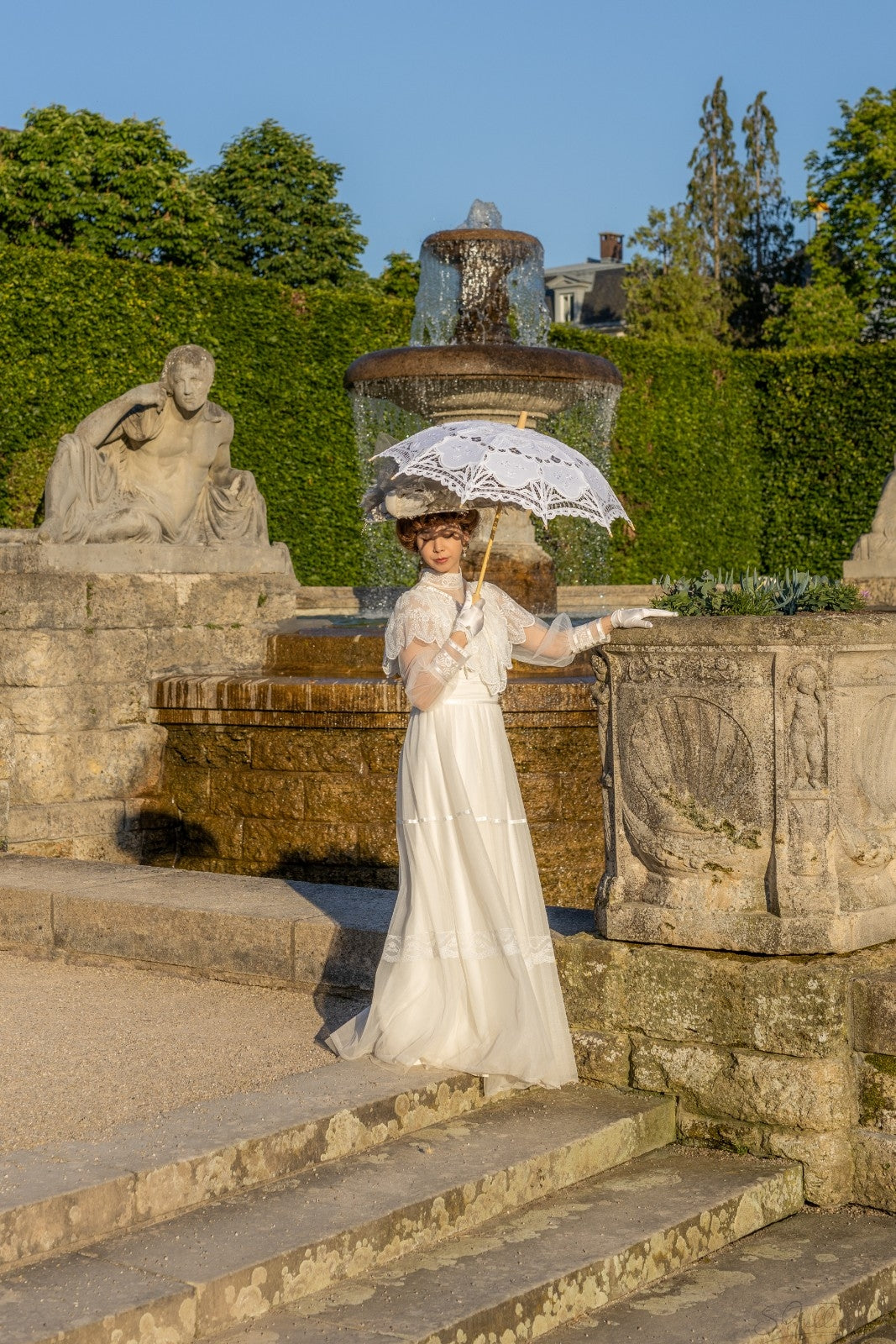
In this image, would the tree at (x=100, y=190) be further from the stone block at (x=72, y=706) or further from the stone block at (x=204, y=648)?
the stone block at (x=72, y=706)

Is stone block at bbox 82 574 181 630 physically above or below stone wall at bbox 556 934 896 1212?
above

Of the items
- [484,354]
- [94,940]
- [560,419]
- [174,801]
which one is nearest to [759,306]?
[560,419]

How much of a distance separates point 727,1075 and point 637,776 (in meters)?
0.83

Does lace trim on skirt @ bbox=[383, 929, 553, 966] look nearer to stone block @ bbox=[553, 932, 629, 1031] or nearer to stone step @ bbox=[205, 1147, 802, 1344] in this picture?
stone block @ bbox=[553, 932, 629, 1031]

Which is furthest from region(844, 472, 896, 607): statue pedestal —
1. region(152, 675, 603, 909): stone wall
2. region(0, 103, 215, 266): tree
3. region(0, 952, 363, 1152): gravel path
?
region(0, 103, 215, 266): tree

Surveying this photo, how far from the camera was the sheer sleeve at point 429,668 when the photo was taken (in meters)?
4.36

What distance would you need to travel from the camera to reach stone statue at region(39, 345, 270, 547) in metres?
8.73

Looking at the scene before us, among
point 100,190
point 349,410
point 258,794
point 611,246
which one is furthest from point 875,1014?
point 611,246

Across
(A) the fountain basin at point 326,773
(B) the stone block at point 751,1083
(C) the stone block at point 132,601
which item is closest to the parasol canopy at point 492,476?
(B) the stone block at point 751,1083

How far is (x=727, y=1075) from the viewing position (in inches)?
170

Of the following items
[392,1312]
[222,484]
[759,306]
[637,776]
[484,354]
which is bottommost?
[392,1312]

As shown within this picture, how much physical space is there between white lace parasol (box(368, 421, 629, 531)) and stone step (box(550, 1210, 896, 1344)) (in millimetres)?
1871

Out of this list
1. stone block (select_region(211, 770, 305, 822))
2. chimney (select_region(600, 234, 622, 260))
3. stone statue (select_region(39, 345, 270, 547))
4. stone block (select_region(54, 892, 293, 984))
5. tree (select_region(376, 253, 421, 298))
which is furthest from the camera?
chimney (select_region(600, 234, 622, 260))

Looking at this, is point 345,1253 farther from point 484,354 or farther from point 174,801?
point 484,354
